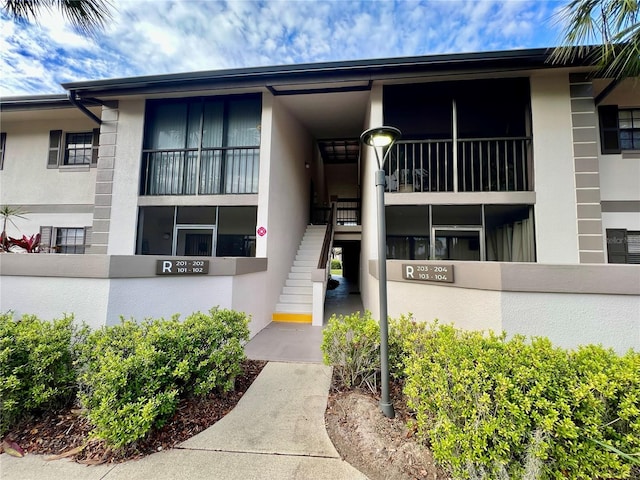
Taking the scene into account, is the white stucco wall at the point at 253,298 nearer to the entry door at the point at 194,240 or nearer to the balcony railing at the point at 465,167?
the entry door at the point at 194,240

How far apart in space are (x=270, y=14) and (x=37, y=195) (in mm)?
9168

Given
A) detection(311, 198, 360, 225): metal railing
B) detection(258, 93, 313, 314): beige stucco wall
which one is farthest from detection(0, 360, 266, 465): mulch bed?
detection(311, 198, 360, 225): metal railing

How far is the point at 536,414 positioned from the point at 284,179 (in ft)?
23.9

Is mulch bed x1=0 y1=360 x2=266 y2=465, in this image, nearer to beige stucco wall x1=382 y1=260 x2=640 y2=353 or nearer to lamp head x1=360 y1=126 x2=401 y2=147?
beige stucco wall x1=382 y1=260 x2=640 y2=353

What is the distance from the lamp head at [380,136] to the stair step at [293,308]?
5.07 meters

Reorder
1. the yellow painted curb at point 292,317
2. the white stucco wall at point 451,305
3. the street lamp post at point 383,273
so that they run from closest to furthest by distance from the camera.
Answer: the street lamp post at point 383,273, the white stucco wall at point 451,305, the yellow painted curb at point 292,317

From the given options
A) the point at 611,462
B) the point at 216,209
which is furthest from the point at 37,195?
the point at 611,462

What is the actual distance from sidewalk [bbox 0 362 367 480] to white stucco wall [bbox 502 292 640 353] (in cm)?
209

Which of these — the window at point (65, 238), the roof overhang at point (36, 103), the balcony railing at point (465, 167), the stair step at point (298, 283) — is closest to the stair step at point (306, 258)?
the stair step at point (298, 283)

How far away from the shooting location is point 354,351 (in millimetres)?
3166

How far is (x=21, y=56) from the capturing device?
5664mm

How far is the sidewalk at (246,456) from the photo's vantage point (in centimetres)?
206

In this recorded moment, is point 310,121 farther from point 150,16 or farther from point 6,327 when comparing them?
point 6,327

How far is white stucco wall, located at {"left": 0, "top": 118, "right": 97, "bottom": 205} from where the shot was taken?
8.46 m
